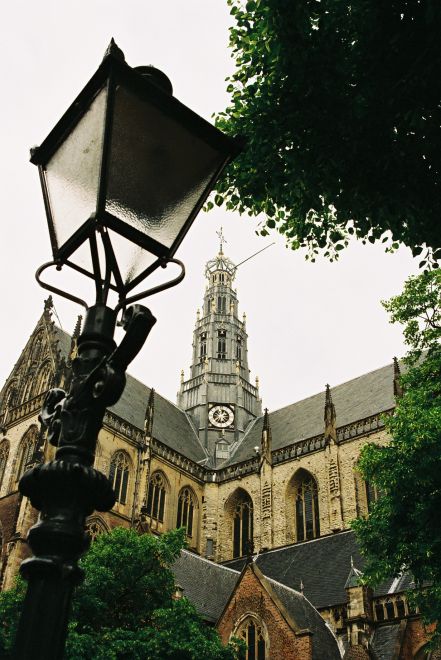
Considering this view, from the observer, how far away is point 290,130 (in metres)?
8.32

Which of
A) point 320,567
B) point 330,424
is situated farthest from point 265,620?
point 330,424

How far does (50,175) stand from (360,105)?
548cm

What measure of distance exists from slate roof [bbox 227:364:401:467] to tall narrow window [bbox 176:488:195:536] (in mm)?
3947

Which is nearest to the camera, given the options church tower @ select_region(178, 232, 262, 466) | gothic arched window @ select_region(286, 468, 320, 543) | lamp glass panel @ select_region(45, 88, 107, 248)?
lamp glass panel @ select_region(45, 88, 107, 248)

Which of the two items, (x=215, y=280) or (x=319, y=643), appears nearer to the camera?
(x=319, y=643)

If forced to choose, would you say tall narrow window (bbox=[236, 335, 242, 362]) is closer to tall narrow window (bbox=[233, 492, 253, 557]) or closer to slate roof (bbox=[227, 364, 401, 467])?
slate roof (bbox=[227, 364, 401, 467])

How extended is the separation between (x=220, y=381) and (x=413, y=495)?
94.9 ft

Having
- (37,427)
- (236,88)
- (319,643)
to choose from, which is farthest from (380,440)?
(236,88)

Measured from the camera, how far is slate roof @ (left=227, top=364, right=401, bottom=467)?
32875mm

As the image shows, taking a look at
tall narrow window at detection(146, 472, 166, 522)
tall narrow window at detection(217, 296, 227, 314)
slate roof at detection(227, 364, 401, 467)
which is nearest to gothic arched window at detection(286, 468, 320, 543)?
slate roof at detection(227, 364, 401, 467)

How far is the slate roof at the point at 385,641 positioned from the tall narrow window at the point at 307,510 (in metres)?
9.39

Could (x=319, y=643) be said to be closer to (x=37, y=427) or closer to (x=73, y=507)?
(x=37, y=427)

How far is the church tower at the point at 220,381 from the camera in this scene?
129ft

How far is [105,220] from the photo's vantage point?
2816 mm
